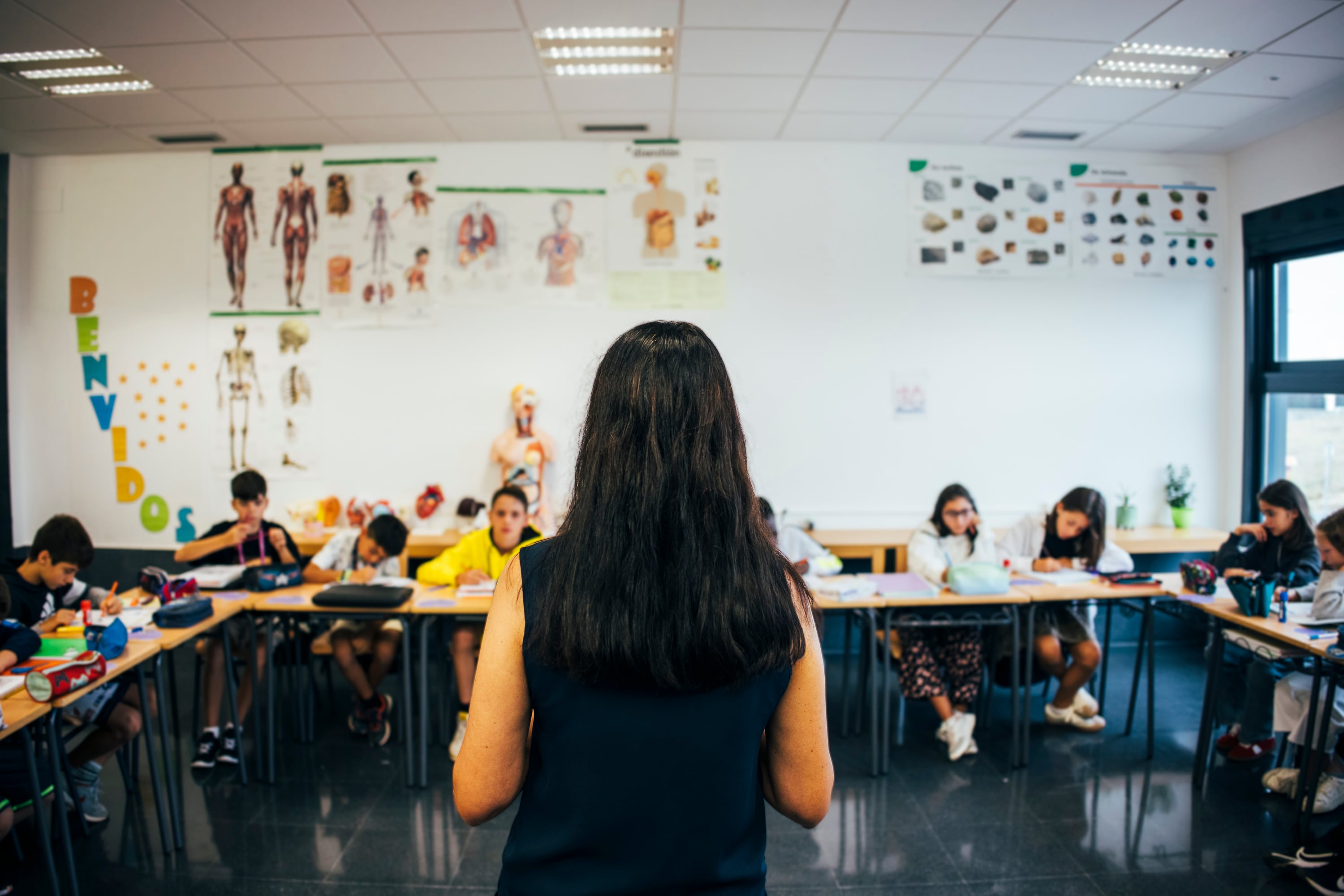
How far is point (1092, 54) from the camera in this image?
3.34m

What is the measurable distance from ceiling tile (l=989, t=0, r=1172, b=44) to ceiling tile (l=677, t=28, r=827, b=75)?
81 cm

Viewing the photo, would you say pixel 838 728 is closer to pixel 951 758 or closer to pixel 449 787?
pixel 951 758

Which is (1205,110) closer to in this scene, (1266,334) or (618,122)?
(1266,334)

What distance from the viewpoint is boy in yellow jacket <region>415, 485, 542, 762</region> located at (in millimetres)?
3170

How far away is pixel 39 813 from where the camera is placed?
77.5 inches

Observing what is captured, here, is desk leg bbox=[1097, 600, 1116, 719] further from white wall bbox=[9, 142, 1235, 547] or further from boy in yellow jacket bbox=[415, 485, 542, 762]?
boy in yellow jacket bbox=[415, 485, 542, 762]

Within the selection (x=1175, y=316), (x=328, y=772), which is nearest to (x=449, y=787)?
(x=328, y=772)

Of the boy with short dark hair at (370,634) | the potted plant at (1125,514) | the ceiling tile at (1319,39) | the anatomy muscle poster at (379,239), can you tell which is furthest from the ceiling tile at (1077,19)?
the boy with short dark hair at (370,634)

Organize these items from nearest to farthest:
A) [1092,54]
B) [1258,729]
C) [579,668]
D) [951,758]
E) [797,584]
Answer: [579,668] → [797,584] → [1258,729] → [951,758] → [1092,54]

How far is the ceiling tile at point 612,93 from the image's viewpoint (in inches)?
A: 142

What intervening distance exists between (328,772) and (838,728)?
2.29 meters

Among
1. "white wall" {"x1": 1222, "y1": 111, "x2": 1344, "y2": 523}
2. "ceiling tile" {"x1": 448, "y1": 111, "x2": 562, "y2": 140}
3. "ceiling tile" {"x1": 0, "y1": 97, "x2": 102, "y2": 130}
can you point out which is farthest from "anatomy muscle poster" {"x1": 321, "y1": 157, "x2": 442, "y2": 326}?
"white wall" {"x1": 1222, "y1": 111, "x2": 1344, "y2": 523}

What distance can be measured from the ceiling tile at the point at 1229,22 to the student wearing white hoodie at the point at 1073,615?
2.10m

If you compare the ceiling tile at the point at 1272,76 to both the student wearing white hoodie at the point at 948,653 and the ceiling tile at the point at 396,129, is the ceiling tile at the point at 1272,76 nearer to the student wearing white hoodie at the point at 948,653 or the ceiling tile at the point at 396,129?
the student wearing white hoodie at the point at 948,653
